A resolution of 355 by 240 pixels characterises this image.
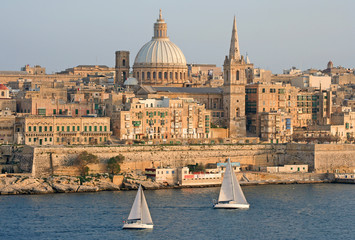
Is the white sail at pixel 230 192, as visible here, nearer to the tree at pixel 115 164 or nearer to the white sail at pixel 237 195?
the white sail at pixel 237 195

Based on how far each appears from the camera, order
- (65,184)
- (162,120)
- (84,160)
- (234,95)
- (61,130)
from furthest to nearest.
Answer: (234,95), (162,120), (61,130), (84,160), (65,184)

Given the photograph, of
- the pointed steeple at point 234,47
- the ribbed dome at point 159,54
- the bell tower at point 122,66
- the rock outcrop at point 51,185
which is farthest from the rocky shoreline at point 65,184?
the bell tower at point 122,66

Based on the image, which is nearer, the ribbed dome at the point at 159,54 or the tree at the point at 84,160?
the tree at the point at 84,160

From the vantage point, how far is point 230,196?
205 feet

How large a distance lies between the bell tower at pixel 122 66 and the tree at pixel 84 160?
1103 inches

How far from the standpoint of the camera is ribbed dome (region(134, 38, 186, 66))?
9675cm

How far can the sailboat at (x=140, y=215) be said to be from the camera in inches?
2167

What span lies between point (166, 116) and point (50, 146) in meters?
12.2

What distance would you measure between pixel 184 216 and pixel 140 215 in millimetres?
4353

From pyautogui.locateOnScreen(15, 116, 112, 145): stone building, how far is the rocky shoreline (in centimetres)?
751

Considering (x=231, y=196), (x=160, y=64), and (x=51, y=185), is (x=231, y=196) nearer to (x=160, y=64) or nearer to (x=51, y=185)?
(x=51, y=185)

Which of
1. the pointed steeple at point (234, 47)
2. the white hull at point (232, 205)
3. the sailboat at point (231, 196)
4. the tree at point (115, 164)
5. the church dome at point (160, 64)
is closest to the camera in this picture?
the white hull at point (232, 205)

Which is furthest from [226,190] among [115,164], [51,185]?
[115,164]

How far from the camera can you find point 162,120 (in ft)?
270
